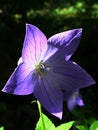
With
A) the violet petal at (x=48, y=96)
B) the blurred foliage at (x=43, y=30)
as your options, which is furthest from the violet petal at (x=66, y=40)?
the blurred foliage at (x=43, y=30)

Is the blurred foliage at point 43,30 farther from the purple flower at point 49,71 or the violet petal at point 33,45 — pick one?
the violet petal at point 33,45

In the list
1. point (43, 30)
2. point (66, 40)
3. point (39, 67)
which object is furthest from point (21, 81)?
point (43, 30)

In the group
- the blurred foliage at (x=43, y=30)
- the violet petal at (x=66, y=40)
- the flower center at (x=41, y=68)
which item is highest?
the violet petal at (x=66, y=40)

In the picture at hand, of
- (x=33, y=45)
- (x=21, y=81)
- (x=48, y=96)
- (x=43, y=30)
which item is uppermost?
(x=33, y=45)

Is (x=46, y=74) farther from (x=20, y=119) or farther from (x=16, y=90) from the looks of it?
(x=20, y=119)

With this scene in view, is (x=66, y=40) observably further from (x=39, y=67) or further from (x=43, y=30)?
(x=43, y=30)

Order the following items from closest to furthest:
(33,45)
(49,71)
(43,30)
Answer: (33,45)
(49,71)
(43,30)
